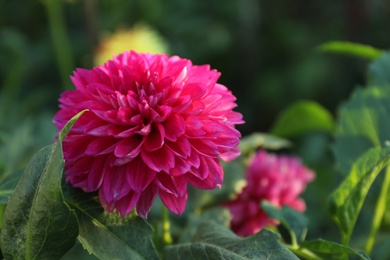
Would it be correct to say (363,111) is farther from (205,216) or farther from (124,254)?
(124,254)

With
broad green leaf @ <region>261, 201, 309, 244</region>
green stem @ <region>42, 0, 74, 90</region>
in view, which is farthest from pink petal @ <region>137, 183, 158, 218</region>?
green stem @ <region>42, 0, 74, 90</region>

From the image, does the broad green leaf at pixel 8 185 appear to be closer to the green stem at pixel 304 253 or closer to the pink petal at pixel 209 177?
the pink petal at pixel 209 177

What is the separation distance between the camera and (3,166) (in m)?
0.91

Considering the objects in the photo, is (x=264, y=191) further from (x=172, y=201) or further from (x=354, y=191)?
(x=172, y=201)

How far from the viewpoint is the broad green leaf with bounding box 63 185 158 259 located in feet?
2.21

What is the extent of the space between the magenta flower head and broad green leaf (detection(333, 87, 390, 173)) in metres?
0.37

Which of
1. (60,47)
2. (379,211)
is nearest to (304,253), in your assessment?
(379,211)

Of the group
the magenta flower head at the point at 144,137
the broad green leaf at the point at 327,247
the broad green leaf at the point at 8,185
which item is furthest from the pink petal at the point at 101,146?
the broad green leaf at the point at 327,247

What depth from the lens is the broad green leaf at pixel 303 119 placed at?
4.15 feet

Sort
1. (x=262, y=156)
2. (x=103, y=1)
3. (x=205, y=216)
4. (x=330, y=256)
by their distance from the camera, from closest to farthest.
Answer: (x=330, y=256), (x=205, y=216), (x=262, y=156), (x=103, y=1)

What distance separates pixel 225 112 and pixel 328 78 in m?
1.71

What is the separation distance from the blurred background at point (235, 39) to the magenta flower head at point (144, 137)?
1.25m

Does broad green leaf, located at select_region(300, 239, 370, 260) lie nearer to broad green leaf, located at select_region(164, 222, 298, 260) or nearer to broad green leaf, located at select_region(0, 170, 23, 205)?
broad green leaf, located at select_region(164, 222, 298, 260)

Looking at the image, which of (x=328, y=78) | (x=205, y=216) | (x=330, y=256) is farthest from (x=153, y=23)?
(x=330, y=256)
